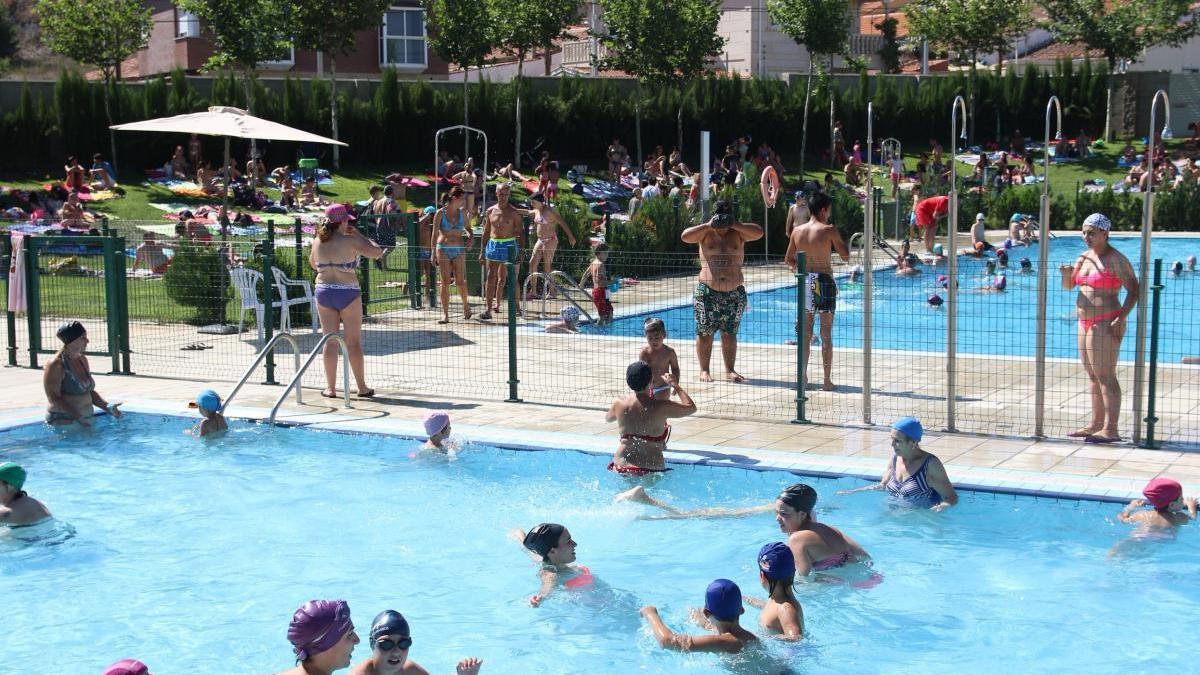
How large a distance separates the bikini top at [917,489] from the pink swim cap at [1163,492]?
1.18m

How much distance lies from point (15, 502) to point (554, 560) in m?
3.59

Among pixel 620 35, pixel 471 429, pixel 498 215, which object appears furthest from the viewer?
pixel 620 35

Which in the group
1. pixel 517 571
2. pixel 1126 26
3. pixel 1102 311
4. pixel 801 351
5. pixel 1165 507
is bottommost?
pixel 517 571

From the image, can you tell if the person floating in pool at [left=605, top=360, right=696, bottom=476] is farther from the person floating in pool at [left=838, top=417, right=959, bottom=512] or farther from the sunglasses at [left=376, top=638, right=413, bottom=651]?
the sunglasses at [left=376, top=638, right=413, bottom=651]

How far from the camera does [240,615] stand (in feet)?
22.9

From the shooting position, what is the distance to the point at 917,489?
304 inches

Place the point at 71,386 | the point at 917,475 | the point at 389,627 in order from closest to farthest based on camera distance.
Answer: the point at 389,627 → the point at 917,475 → the point at 71,386

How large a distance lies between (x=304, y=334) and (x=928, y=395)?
7.17 metres

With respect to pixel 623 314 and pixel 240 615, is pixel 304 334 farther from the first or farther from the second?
pixel 240 615

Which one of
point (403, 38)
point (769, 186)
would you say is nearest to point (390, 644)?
point (769, 186)

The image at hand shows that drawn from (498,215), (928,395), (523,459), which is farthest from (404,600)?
(498,215)

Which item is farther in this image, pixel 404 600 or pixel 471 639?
pixel 404 600

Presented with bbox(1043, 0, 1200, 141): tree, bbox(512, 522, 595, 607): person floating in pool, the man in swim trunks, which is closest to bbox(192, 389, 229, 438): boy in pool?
bbox(512, 522, 595, 607): person floating in pool

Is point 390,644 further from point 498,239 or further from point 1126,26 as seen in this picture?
point 1126,26
